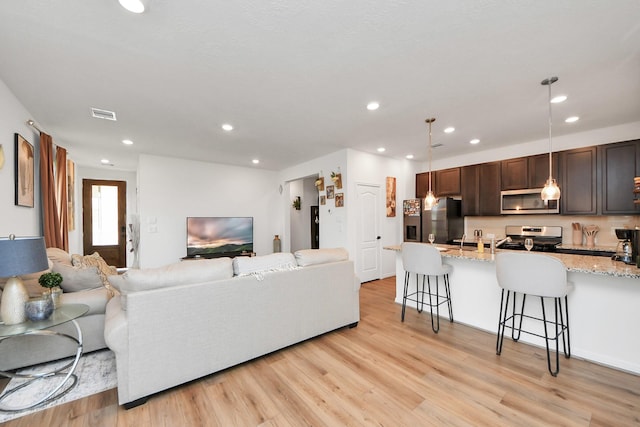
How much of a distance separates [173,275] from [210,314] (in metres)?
0.42

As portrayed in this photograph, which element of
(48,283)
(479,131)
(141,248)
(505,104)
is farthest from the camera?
(141,248)

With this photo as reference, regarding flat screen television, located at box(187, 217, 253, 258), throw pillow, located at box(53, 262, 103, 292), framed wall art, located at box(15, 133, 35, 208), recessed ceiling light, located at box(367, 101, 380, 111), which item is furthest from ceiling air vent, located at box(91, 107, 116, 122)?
recessed ceiling light, located at box(367, 101, 380, 111)

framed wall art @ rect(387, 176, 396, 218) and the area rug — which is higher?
framed wall art @ rect(387, 176, 396, 218)

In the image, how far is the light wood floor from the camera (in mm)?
1655

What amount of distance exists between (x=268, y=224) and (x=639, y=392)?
20.4 feet

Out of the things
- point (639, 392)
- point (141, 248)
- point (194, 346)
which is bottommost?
point (639, 392)

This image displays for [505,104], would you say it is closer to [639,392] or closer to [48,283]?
[639,392]

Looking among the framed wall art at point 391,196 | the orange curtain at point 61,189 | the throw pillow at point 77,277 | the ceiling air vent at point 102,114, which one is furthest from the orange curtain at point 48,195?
the framed wall art at point 391,196

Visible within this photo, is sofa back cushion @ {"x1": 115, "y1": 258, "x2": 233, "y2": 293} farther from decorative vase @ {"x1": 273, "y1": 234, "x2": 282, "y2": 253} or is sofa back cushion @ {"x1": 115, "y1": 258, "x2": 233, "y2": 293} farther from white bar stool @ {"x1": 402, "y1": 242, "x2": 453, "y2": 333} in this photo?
decorative vase @ {"x1": 273, "y1": 234, "x2": 282, "y2": 253}

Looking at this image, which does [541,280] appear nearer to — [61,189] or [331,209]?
[331,209]

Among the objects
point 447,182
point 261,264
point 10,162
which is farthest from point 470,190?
point 10,162

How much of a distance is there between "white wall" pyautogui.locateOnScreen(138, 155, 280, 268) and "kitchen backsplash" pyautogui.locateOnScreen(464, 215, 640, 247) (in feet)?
14.8

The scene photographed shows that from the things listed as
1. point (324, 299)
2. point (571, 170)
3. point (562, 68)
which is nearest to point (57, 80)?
point (324, 299)

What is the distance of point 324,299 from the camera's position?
2.73 metres
